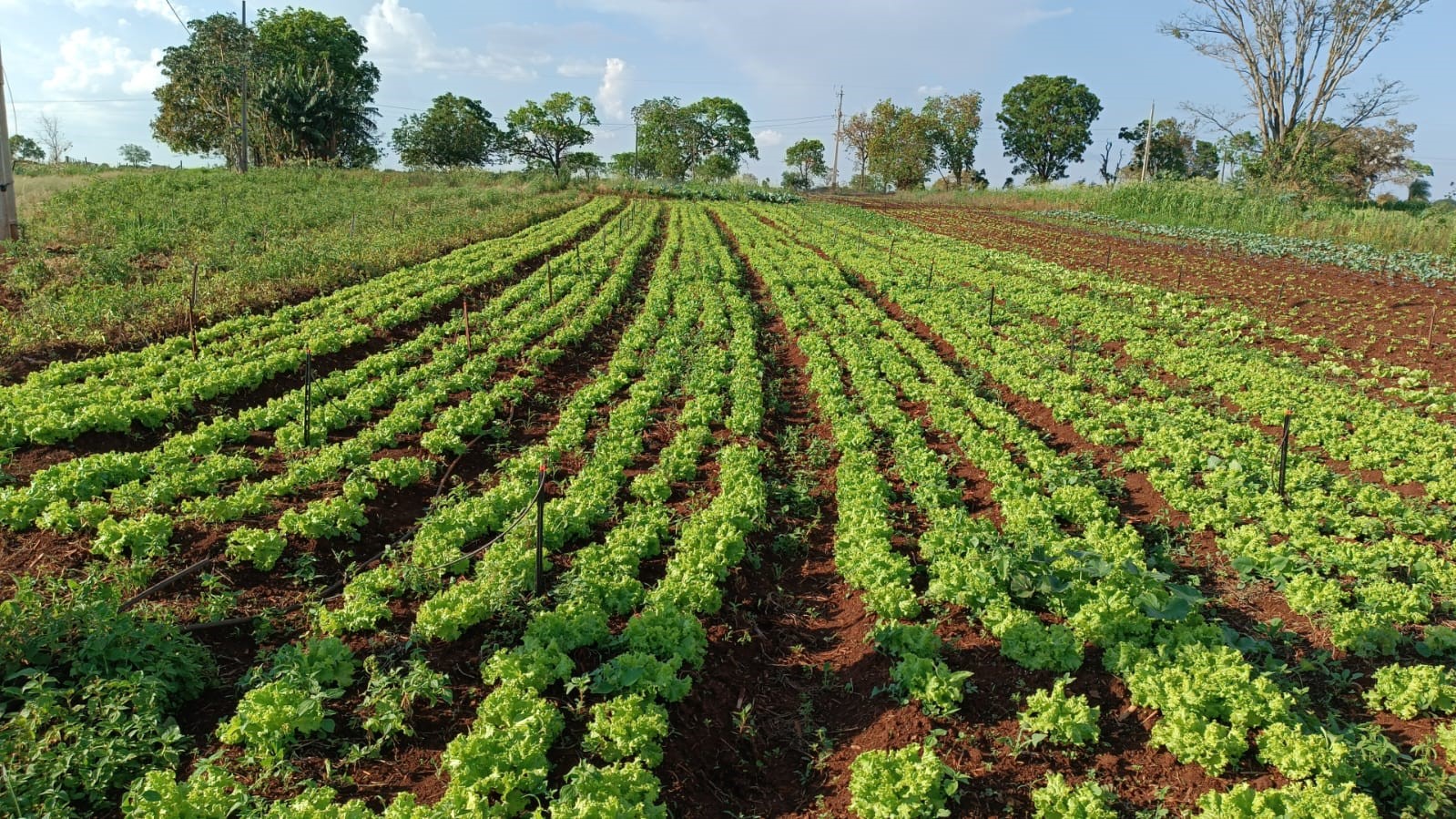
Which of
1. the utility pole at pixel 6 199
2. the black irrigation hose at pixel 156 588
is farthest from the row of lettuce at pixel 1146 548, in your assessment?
the utility pole at pixel 6 199

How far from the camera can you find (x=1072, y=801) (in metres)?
4.13

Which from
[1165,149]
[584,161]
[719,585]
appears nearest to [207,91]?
[584,161]

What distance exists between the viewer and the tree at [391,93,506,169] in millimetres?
69812

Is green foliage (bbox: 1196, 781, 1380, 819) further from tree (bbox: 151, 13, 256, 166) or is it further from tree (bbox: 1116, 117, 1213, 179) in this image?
tree (bbox: 1116, 117, 1213, 179)

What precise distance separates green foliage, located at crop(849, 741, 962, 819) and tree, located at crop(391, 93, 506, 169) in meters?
73.8

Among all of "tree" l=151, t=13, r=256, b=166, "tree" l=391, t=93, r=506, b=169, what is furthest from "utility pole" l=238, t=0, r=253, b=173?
"tree" l=391, t=93, r=506, b=169

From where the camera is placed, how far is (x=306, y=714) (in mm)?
4535

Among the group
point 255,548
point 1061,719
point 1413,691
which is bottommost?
point 1061,719

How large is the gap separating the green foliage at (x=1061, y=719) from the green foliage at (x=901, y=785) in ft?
2.28

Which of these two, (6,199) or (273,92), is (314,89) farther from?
(6,199)

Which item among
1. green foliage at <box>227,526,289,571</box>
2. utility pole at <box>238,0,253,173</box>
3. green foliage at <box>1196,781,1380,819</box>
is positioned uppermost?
utility pole at <box>238,0,253,173</box>

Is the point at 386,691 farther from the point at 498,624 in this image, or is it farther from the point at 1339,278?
the point at 1339,278

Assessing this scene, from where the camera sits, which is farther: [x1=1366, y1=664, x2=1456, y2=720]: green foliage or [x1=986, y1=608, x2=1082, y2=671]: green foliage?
A: [x1=986, y1=608, x2=1082, y2=671]: green foliage

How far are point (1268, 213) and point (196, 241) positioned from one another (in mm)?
39031
